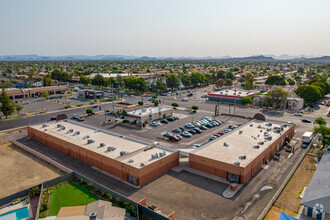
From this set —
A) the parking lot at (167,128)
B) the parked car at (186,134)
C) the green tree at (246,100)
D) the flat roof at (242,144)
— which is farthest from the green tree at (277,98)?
the parked car at (186,134)

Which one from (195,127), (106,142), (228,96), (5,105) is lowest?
(195,127)

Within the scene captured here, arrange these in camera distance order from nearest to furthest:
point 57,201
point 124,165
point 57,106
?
1. point 57,201
2. point 124,165
3. point 57,106

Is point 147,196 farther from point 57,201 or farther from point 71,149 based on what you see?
point 71,149

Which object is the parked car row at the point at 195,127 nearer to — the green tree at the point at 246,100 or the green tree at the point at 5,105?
the green tree at the point at 246,100

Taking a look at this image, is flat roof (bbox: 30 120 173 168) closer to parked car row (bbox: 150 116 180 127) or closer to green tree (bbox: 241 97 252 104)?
parked car row (bbox: 150 116 180 127)

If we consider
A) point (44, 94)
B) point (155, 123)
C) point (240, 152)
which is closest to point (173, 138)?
point (155, 123)

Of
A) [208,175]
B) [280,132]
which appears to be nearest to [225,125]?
[280,132]

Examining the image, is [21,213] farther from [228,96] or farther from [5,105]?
[228,96]
